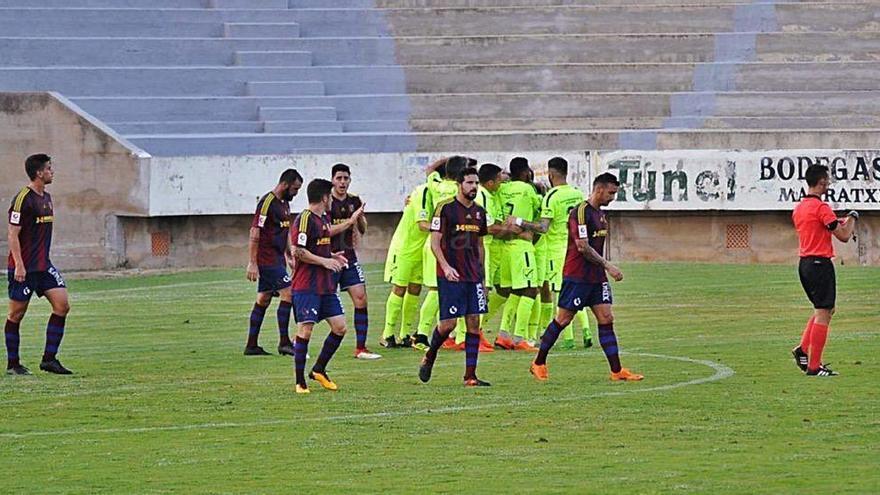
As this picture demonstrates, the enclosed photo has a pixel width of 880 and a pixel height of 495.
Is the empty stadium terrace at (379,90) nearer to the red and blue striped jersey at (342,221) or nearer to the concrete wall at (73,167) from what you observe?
the concrete wall at (73,167)

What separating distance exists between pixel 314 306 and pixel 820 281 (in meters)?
4.42

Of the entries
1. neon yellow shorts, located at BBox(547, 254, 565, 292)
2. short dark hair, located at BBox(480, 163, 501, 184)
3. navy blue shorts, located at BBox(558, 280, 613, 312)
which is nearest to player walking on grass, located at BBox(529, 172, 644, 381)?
navy blue shorts, located at BBox(558, 280, 613, 312)

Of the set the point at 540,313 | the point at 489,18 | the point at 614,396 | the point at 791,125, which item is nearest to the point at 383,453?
the point at 614,396

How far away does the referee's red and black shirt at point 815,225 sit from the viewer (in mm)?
15133

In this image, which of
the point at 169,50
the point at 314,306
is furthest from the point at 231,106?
the point at 314,306

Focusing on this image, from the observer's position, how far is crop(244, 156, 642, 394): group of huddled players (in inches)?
578

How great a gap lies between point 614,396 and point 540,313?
547 cm

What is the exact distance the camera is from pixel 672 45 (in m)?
40.1

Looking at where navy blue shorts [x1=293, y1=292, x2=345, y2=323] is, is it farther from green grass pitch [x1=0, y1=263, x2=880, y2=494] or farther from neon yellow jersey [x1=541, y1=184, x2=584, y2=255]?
neon yellow jersey [x1=541, y1=184, x2=584, y2=255]

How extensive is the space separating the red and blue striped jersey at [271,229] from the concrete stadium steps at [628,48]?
22.0m

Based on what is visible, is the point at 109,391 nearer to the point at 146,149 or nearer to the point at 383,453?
the point at 383,453

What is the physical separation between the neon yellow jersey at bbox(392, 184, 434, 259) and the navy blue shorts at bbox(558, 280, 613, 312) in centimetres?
361

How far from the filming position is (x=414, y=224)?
18969mm

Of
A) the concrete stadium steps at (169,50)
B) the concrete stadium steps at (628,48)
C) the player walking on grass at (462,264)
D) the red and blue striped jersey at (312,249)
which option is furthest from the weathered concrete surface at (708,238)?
the red and blue striped jersey at (312,249)
